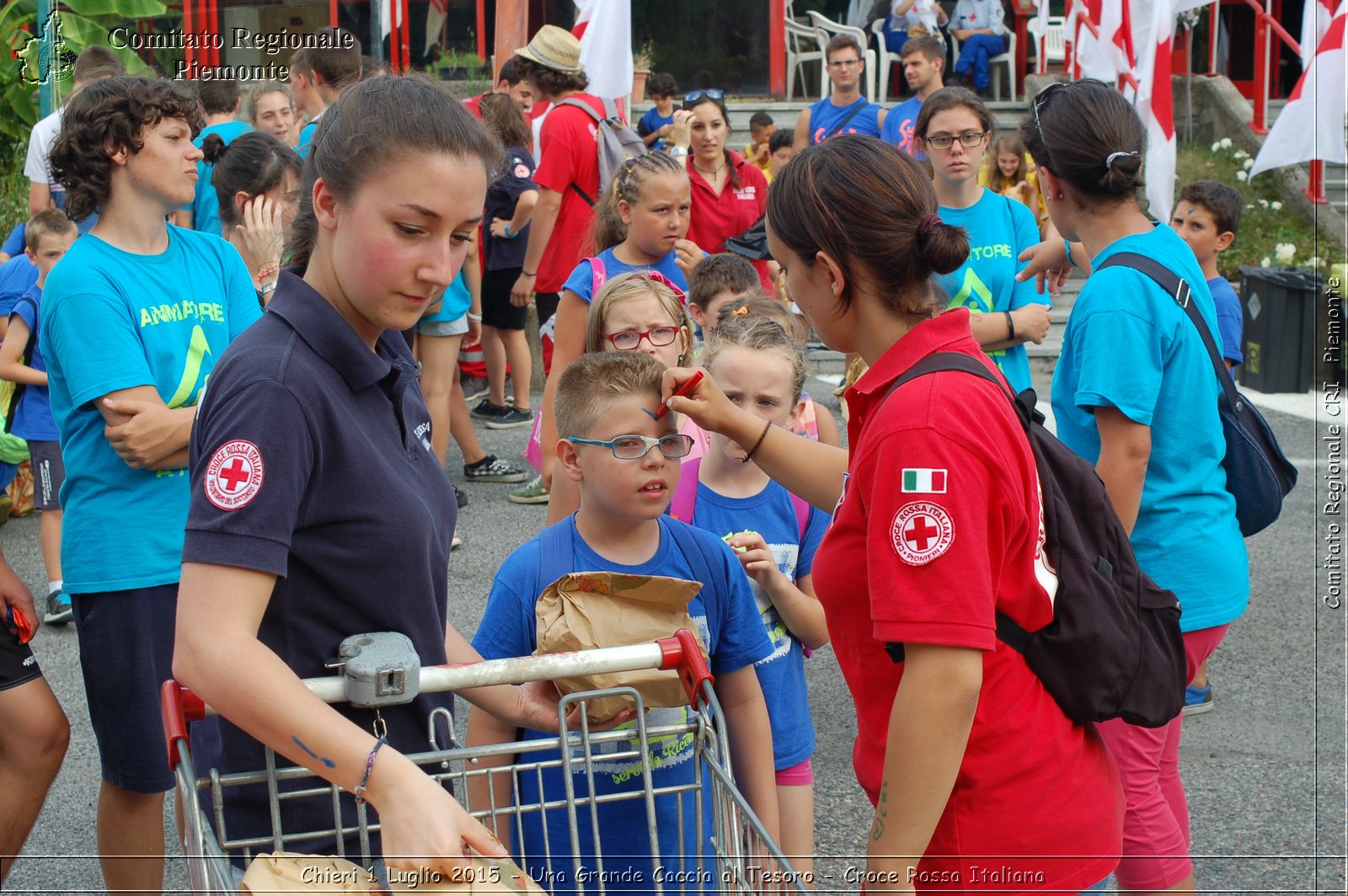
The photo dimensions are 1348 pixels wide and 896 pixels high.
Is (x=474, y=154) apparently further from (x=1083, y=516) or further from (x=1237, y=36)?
(x=1237, y=36)

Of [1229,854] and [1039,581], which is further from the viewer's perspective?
[1229,854]

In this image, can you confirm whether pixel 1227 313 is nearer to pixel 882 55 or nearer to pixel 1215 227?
pixel 1215 227

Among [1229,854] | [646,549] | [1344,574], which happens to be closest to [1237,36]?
[1344,574]

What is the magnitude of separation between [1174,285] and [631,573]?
158cm

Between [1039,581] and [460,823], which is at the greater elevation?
[1039,581]

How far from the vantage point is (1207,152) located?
14.8m

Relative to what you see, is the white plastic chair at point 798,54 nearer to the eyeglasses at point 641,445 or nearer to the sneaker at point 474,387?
the sneaker at point 474,387

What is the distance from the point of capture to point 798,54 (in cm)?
1764

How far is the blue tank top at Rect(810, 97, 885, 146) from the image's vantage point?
938cm

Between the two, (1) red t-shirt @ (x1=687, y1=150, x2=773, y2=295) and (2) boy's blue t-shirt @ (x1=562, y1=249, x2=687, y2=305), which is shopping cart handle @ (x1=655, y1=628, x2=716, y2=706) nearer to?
(2) boy's blue t-shirt @ (x1=562, y1=249, x2=687, y2=305)

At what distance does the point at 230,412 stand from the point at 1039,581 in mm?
1249

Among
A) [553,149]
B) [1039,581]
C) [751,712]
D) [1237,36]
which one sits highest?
[1237,36]

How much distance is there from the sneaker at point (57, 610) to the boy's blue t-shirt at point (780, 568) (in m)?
3.65

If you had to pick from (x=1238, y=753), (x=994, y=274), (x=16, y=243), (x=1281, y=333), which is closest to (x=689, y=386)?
(x=994, y=274)
